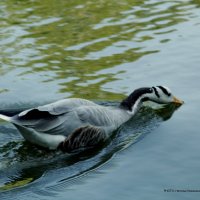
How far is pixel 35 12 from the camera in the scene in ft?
55.7

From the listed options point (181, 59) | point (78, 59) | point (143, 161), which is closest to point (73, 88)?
point (78, 59)

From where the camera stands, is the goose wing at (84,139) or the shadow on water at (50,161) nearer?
the shadow on water at (50,161)

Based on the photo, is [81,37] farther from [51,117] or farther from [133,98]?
[51,117]

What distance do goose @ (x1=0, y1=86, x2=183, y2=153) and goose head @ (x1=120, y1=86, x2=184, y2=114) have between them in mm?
650

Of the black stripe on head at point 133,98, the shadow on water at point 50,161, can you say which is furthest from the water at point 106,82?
the black stripe on head at point 133,98

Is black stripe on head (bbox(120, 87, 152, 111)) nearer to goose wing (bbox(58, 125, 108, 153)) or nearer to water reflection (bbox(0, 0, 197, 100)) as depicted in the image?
water reflection (bbox(0, 0, 197, 100))

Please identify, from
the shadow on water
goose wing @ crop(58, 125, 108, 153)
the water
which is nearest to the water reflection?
the water

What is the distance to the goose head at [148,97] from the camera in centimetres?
1104

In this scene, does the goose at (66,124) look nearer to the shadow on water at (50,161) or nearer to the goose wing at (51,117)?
the goose wing at (51,117)

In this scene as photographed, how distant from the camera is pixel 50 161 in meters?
9.38

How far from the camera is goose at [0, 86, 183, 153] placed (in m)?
9.54

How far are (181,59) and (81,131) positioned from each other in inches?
162

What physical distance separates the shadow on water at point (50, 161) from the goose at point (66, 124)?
170mm

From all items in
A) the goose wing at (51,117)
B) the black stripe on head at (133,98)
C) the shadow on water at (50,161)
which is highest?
the goose wing at (51,117)
